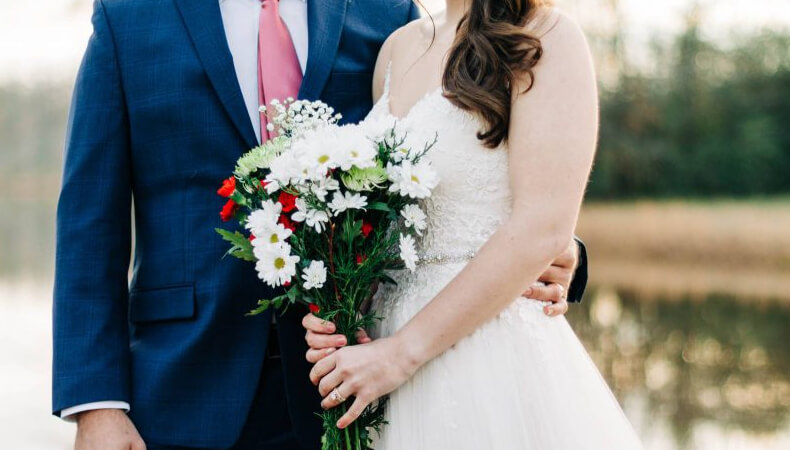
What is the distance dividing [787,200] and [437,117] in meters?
17.8

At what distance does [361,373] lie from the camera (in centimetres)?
221

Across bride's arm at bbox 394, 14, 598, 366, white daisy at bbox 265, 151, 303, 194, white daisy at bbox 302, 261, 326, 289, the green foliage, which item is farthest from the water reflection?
the green foliage

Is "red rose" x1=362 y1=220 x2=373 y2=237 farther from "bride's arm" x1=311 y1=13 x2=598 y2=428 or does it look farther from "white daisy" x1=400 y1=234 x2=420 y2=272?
"bride's arm" x1=311 y1=13 x2=598 y2=428

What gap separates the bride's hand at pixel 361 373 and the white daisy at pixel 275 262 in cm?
27

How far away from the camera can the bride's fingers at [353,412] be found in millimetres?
2201

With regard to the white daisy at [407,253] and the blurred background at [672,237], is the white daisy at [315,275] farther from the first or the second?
the blurred background at [672,237]

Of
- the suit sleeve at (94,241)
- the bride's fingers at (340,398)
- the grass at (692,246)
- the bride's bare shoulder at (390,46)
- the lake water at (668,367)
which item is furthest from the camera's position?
the grass at (692,246)

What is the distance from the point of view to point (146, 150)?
2.62m

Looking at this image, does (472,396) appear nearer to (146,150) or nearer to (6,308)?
(146,150)

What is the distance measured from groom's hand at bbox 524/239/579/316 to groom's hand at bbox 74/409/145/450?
1.20 m

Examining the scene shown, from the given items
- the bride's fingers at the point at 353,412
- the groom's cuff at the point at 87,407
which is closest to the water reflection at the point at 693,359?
the bride's fingers at the point at 353,412

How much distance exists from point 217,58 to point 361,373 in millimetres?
1044

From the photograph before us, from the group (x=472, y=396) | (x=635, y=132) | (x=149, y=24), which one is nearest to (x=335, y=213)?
(x=472, y=396)

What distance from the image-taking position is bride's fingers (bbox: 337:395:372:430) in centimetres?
220
